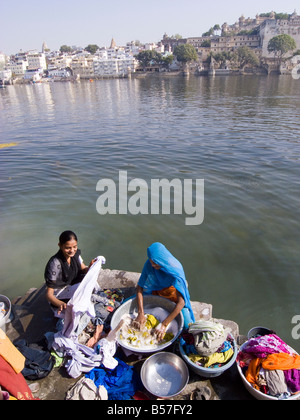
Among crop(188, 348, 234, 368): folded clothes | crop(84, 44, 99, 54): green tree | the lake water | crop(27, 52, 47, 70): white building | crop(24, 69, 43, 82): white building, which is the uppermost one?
crop(84, 44, 99, 54): green tree

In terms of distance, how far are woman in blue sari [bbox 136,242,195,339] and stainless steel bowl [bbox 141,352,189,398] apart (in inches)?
12.1

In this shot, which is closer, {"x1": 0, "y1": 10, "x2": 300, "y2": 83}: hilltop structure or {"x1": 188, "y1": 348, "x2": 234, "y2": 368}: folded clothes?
{"x1": 188, "y1": 348, "x2": 234, "y2": 368}: folded clothes

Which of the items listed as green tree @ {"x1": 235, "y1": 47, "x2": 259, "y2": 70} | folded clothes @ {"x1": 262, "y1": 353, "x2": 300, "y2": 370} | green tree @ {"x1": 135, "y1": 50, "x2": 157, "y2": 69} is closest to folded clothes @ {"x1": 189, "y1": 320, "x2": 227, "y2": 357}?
folded clothes @ {"x1": 262, "y1": 353, "x2": 300, "y2": 370}

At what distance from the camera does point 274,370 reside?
8.70ft

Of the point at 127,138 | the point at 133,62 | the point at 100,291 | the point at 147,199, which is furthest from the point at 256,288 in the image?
the point at 133,62

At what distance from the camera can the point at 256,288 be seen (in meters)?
4.95

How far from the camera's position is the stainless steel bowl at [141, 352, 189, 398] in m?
2.82

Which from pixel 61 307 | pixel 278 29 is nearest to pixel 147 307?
pixel 61 307

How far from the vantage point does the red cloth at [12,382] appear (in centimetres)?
238

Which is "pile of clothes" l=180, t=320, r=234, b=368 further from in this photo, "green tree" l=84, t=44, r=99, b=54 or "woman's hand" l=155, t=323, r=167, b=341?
"green tree" l=84, t=44, r=99, b=54

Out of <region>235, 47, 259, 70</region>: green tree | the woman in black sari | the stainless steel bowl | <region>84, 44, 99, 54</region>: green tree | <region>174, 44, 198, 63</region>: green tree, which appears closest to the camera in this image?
the stainless steel bowl

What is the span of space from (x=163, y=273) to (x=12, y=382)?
1.91 m

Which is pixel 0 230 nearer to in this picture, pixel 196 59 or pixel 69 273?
pixel 69 273

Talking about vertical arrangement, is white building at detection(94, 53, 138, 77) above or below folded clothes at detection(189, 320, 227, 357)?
above
